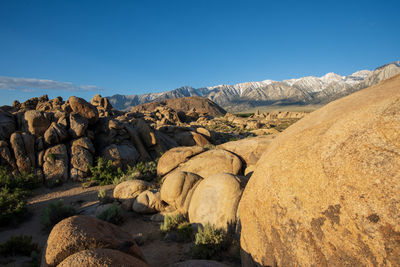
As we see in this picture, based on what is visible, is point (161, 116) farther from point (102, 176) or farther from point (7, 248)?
point (7, 248)

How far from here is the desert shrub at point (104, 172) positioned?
14172 mm

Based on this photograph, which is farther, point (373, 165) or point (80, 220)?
point (80, 220)

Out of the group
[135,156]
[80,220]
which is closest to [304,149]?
[80,220]

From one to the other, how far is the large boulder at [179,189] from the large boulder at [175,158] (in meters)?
3.44

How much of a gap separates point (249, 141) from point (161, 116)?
48.3 m

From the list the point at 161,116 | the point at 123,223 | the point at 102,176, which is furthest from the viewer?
the point at 161,116

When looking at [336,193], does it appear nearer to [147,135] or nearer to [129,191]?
[129,191]

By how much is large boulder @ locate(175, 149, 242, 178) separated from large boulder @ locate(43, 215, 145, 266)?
20.7ft

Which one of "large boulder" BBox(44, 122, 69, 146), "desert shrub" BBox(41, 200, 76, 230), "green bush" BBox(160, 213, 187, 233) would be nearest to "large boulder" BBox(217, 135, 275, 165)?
"green bush" BBox(160, 213, 187, 233)

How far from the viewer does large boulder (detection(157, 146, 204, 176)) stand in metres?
12.4

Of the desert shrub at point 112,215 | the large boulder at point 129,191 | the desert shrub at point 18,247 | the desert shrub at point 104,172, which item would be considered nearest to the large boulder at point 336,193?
the desert shrub at point 112,215

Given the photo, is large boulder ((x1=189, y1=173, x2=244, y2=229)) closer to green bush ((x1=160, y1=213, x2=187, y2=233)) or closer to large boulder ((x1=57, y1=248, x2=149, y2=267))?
green bush ((x1=160, y1=213, x2=187, y2=233))

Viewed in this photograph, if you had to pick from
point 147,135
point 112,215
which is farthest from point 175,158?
point 147,135

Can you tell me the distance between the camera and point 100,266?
2.55 m
